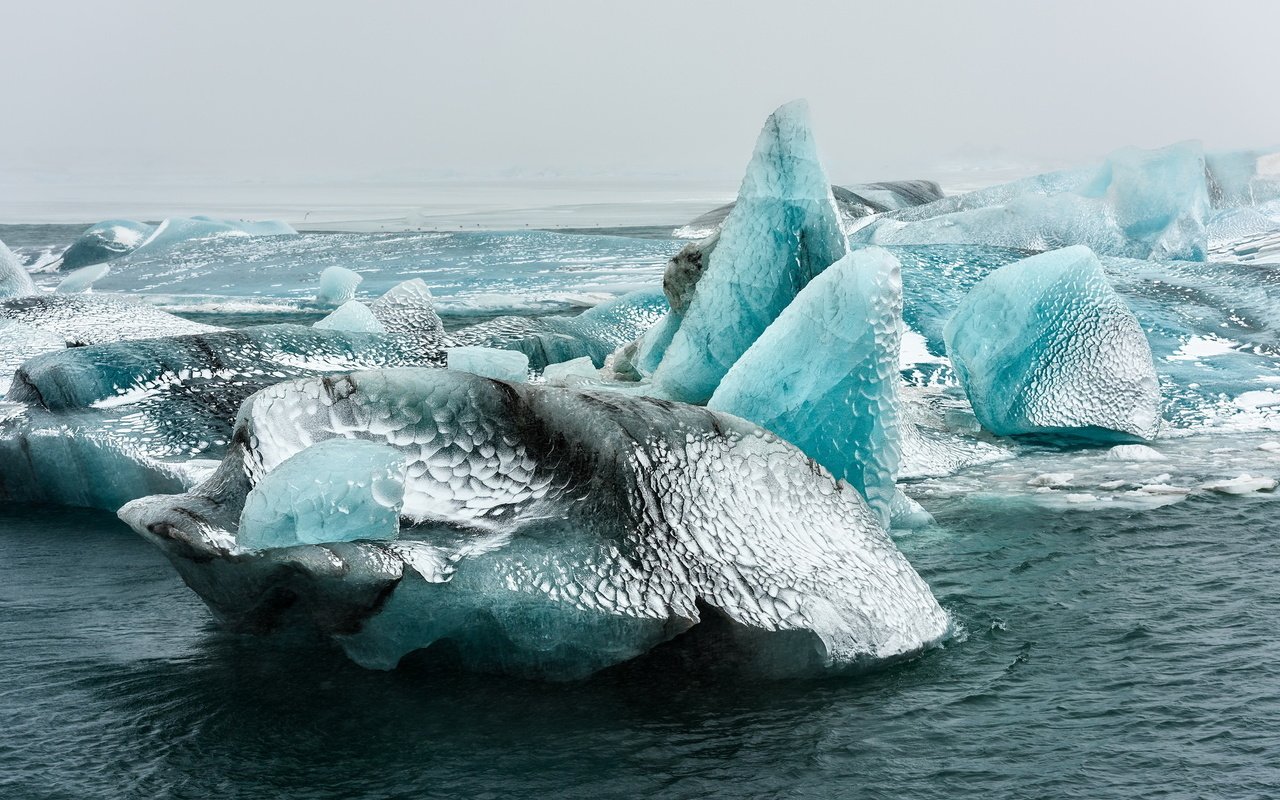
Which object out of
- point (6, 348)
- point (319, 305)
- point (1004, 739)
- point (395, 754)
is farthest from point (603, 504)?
point (319, 305)

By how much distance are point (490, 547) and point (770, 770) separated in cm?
87

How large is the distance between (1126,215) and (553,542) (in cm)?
943

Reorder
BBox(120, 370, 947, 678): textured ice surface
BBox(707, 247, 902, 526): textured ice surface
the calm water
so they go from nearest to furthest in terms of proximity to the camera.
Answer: the calm water
BBox(120, 370, 947, 678): textured ice surface
BBox(707, 247, 902, 526): textured ice surface

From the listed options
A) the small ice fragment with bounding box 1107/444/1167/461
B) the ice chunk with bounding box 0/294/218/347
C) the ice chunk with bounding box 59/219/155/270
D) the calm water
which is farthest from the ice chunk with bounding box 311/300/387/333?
the ice chunk with bounding box 59/219/155/270

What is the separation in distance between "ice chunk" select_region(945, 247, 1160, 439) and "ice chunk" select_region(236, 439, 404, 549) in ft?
11.5

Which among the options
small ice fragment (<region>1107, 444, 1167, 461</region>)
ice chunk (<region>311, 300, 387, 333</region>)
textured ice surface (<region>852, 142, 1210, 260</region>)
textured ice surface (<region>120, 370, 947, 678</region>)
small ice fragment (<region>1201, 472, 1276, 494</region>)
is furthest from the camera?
textured ice surface (<region>852, 142, 1210, 260</region>)

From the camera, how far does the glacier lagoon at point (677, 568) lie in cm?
273

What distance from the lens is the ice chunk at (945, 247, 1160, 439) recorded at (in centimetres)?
560

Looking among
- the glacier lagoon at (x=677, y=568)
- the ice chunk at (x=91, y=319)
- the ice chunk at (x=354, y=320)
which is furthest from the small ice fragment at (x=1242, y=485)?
the ice chunk at (x=91, y=319)

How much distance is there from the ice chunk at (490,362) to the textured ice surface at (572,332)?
3.67ft

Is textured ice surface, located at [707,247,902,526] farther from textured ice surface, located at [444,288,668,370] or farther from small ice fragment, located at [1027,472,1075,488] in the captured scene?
textured ice surface, located at [444,288,668,370]

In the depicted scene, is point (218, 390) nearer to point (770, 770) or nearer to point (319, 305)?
point (770, 770)

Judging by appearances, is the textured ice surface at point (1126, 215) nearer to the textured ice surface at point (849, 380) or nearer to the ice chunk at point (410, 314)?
the ice chunk at point (410, 314)

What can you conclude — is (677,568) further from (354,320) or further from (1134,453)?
(354,320)
